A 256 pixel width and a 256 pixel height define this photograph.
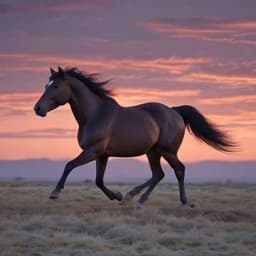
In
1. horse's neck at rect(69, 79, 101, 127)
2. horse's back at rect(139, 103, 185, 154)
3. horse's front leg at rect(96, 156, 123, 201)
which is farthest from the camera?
horse's back at rect(139, 103, 185, 154)

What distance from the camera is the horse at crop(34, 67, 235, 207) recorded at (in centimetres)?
1491

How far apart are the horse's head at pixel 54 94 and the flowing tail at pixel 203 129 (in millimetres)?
3761

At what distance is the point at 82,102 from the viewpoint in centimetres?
1530

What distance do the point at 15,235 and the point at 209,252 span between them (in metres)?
3.09

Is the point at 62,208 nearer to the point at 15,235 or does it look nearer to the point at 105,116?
the point at 105,116

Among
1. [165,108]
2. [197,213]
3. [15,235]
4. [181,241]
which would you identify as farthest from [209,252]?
[165,108]

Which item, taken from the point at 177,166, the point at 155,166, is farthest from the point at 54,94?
the point at 177,166

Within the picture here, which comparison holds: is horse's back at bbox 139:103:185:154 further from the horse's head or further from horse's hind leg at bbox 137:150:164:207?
the horse's head

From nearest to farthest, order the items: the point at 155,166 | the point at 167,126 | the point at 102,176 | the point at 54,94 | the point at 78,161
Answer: the point at 78,161 → the point at 54,94 → the point at 102,176 → the point at 167,126 → the point at 155,166

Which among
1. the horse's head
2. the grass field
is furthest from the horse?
the grass field

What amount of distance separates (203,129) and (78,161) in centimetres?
464

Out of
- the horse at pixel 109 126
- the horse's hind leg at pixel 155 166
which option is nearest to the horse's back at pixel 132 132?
the horse at pixel 109 126

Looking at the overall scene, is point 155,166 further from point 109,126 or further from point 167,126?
point 109,126

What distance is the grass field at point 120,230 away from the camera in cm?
986
